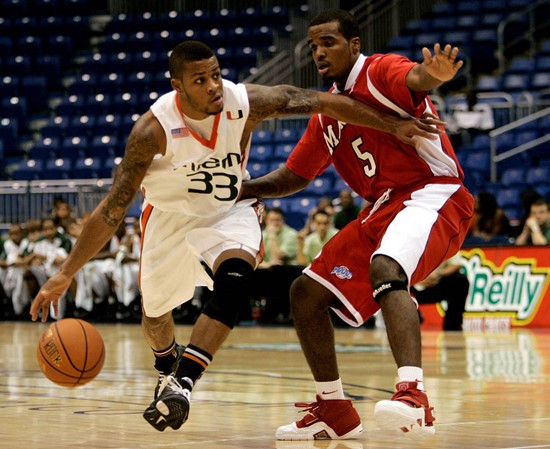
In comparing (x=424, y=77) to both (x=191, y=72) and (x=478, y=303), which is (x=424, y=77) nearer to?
(x=191, y=72)

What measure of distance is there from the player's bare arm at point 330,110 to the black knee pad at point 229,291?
0.71 metres

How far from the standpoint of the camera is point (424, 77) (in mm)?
5285

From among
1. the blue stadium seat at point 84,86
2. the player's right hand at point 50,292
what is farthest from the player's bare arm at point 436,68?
the blue stadium seat at point 84,86

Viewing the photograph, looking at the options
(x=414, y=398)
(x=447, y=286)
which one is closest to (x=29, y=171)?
(x=447, y=286)

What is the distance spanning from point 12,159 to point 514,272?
44.9 feet

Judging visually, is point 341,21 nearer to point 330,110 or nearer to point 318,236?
point 330,110

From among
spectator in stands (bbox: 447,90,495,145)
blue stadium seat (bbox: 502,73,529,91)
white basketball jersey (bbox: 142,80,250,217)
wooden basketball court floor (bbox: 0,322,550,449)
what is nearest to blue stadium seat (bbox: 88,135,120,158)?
spectator in stands (bbox: 447,90,495,145)

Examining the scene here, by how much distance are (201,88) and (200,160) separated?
1.21 feet

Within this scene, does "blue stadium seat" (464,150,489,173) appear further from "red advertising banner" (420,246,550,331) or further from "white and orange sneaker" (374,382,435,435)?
"white and orange sneaker" (374,382,435,435)

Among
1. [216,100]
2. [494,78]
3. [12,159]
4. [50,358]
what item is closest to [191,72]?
[216,100]

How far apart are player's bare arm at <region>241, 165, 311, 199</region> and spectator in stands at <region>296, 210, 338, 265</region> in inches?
345

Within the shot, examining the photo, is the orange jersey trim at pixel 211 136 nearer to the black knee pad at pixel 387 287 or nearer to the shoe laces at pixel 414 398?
the black knee pad at pixel 387 287

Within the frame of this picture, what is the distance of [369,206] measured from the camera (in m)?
5.69

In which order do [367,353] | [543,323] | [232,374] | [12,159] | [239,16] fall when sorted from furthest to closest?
[239,16]
[12,159]
[543,323]
[367,353]
[232,374]
